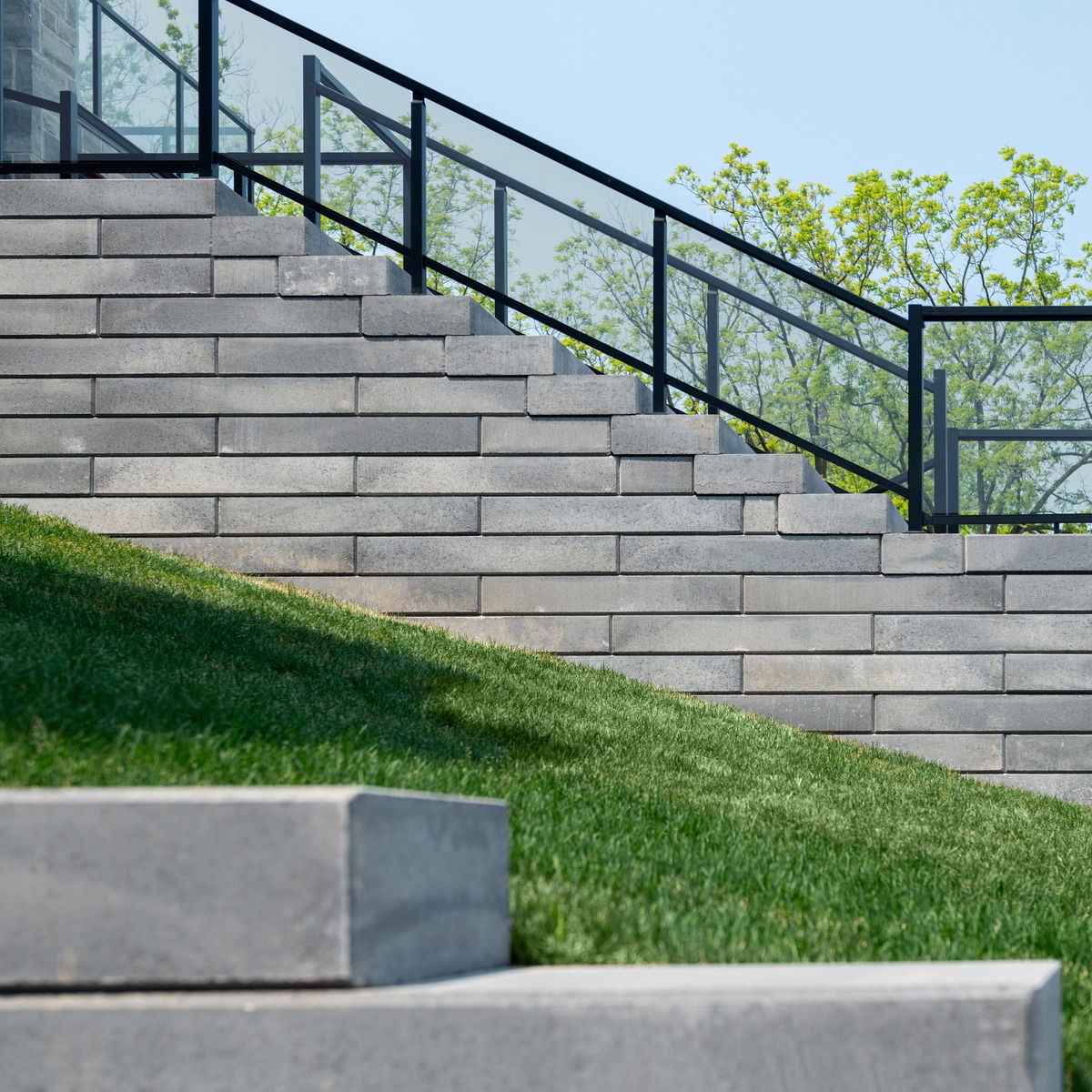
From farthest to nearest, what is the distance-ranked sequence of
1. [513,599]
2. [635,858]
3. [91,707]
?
[513,599]
[635,858]
[91,707]

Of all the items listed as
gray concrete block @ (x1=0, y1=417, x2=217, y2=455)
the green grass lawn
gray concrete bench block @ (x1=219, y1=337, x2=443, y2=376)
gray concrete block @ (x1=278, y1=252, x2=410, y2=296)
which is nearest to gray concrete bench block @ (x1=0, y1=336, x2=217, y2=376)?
gray concrete bench block @ (x1=219, y1=337, x2=443, y2=376)

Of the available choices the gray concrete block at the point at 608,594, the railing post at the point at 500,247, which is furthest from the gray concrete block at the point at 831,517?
the railing post at the point at 500,247

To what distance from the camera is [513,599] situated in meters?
9.23

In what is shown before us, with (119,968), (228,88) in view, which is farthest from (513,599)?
(119,968)

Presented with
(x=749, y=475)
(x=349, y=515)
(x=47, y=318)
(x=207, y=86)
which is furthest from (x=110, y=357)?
(x=749, y=475)

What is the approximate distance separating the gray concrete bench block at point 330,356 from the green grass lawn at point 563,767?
5.15 feet

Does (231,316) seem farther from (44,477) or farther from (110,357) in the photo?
(44,477)

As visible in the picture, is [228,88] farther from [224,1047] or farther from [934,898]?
[224,1047]

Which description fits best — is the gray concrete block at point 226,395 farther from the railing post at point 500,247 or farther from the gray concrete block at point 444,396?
the railing post at point 500,247

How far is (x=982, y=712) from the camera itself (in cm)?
902

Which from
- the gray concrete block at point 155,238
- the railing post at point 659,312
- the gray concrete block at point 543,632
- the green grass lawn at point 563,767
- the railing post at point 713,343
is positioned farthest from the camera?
the railing post at point 713,343

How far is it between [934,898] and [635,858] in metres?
1.14

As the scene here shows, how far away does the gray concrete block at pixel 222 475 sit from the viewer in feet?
30.5

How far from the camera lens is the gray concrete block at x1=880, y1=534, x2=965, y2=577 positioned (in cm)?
903
